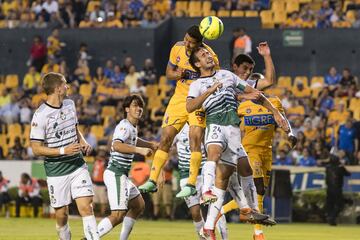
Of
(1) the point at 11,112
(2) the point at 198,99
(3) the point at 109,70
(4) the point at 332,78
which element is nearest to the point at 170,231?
(2) the point at 198,99

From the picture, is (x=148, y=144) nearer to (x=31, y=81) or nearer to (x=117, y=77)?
(x=117, y=77)

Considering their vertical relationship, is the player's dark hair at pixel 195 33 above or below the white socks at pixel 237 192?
above

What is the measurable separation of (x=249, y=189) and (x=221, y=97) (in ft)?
5.72

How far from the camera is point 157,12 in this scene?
133ft

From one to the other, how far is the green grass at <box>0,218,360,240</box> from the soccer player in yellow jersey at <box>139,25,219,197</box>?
173 inches

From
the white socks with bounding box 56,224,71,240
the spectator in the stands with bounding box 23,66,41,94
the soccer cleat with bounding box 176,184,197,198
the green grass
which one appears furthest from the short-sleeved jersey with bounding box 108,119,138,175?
the spectator in the stands with bounding box 23,66,41,94

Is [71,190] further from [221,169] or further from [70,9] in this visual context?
[70,9]

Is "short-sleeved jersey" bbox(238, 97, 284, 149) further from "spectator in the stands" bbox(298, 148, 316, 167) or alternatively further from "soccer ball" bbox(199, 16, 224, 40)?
"spectator in the stands" bbox(298, 148, 316, 167)

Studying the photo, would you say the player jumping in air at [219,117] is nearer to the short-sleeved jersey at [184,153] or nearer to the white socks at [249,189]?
the white socks at [249,189]

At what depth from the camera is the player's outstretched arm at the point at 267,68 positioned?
19.0m

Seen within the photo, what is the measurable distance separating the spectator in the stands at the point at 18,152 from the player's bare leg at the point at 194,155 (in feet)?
58.2

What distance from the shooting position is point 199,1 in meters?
40.8

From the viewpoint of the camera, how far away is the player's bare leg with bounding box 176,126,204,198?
18.8 metres

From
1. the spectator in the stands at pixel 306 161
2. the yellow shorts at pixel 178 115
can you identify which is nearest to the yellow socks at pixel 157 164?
the yellow shorts at pixel 178 115
